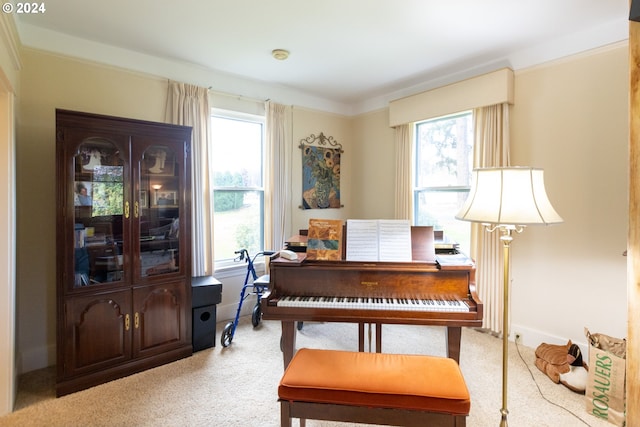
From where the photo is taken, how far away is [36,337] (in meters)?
2.63

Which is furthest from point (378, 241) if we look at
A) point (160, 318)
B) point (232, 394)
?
point (160, 318)

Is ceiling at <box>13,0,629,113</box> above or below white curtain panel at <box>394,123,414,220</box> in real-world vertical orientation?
above

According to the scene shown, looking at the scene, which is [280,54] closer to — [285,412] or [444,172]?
[444,172]

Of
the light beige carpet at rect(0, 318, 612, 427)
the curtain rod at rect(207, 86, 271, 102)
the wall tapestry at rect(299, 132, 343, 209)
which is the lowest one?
the light beige carpet at rect(0, 318, 612, 427)

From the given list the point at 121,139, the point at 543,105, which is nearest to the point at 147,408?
the point at 121,139

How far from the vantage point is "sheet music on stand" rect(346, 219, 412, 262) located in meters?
2.14

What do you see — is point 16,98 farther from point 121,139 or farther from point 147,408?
point 147,408

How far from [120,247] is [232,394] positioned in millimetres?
1414

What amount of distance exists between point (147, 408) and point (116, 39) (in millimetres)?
2888

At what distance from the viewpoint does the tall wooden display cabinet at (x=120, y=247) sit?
2311mm

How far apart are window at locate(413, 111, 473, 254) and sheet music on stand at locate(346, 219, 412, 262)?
164 centimetres

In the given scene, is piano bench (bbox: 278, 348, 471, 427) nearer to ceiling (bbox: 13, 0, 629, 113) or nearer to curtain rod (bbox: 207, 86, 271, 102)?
ceiling (bbox: 13, 0, 629, 113)

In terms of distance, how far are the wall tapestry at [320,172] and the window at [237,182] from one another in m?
0.62

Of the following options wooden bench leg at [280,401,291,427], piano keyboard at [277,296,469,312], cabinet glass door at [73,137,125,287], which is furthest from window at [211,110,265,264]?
wooden bench leg at [280,401,291,427]
